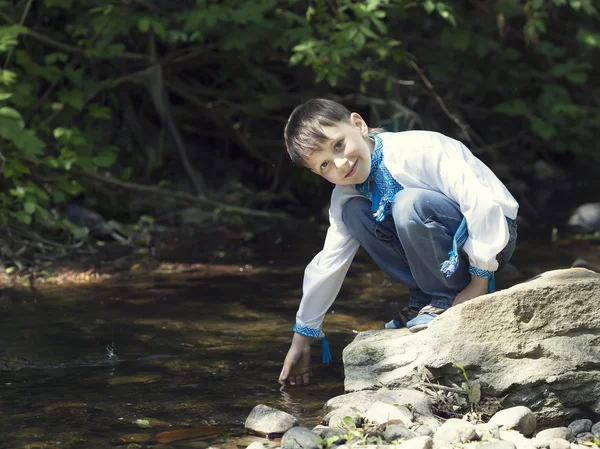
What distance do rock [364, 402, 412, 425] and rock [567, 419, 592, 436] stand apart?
48cm

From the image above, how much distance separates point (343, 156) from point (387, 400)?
811 millimetres

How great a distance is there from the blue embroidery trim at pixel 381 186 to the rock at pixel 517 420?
0.79 m

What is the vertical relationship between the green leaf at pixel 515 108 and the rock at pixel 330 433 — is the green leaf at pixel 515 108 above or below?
above

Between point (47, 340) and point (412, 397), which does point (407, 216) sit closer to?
point (412, 397)

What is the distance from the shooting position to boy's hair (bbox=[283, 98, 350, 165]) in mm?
2919

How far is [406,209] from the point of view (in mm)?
A: 2926

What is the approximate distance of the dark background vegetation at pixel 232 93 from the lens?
18.3ft

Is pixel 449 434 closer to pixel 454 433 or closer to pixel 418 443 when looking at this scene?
pixel 454 433

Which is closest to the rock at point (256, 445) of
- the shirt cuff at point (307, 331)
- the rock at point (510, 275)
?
the shirt cuff at point (307, 331)

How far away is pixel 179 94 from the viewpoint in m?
7.48

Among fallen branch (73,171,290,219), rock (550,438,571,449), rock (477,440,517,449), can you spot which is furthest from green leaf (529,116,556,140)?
rock (477,440,517,449)

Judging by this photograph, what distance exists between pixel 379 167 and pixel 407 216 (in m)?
0.21

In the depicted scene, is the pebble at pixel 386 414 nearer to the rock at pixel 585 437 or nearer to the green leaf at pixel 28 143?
the rock at pixel 585 437

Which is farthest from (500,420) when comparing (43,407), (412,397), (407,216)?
(43,407)
